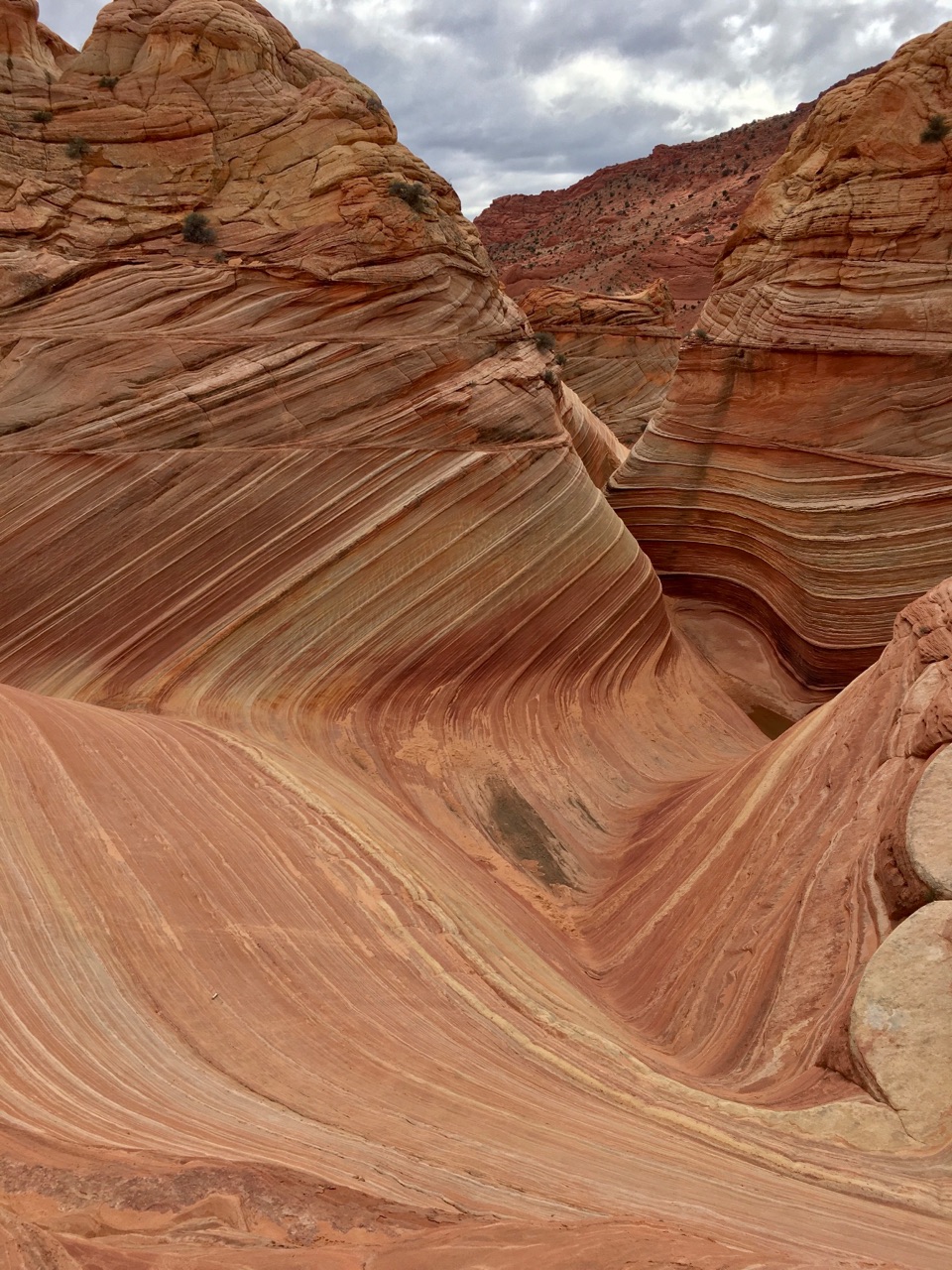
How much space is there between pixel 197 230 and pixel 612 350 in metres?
19.2

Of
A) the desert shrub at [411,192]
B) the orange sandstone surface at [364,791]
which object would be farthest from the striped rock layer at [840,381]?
the desert shrub at [411,192]

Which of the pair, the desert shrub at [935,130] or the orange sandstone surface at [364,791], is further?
the desert shrub at [935,130]

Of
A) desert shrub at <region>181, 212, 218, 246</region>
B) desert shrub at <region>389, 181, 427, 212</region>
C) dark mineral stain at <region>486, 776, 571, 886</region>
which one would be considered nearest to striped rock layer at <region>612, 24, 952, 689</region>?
desert shrub at <region>389, 181, 427, 212</region>

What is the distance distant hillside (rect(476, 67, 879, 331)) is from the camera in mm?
44228

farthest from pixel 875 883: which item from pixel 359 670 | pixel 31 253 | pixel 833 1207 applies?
pixel 31 253

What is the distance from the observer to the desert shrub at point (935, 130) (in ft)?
43.0

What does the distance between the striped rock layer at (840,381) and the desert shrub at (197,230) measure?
904 cm

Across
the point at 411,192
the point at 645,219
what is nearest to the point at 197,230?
the point at 411,192

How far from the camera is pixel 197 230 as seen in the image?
11.1 m

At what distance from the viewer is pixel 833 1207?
3.71 metres

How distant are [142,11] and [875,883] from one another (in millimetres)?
14401

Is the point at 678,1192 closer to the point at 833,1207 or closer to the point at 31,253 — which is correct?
the point at 833,1207

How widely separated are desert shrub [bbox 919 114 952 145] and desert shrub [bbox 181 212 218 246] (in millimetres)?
11069

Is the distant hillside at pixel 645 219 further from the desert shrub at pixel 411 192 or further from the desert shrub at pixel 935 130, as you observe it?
the desert shrub at pixel 411 192
